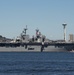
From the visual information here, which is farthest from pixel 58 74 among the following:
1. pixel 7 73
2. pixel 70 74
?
pixel 7 73

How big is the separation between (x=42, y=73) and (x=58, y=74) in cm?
329

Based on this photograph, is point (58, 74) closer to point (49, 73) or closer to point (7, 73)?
point (49, 73)

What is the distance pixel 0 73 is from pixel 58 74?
8.84 m

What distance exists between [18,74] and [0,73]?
304cm

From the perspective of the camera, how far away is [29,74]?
236ft

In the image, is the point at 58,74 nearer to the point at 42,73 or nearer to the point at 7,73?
the point at 42,73

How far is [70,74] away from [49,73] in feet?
12.5

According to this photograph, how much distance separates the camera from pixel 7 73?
73750 millimetres

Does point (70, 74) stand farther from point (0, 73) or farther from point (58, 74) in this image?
point (0, 73)

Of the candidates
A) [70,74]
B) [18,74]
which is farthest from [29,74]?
[70,74]

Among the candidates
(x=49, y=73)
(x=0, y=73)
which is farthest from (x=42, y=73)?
(x=0, y=73)

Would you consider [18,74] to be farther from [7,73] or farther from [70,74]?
[70,74]

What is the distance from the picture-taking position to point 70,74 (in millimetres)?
71438
